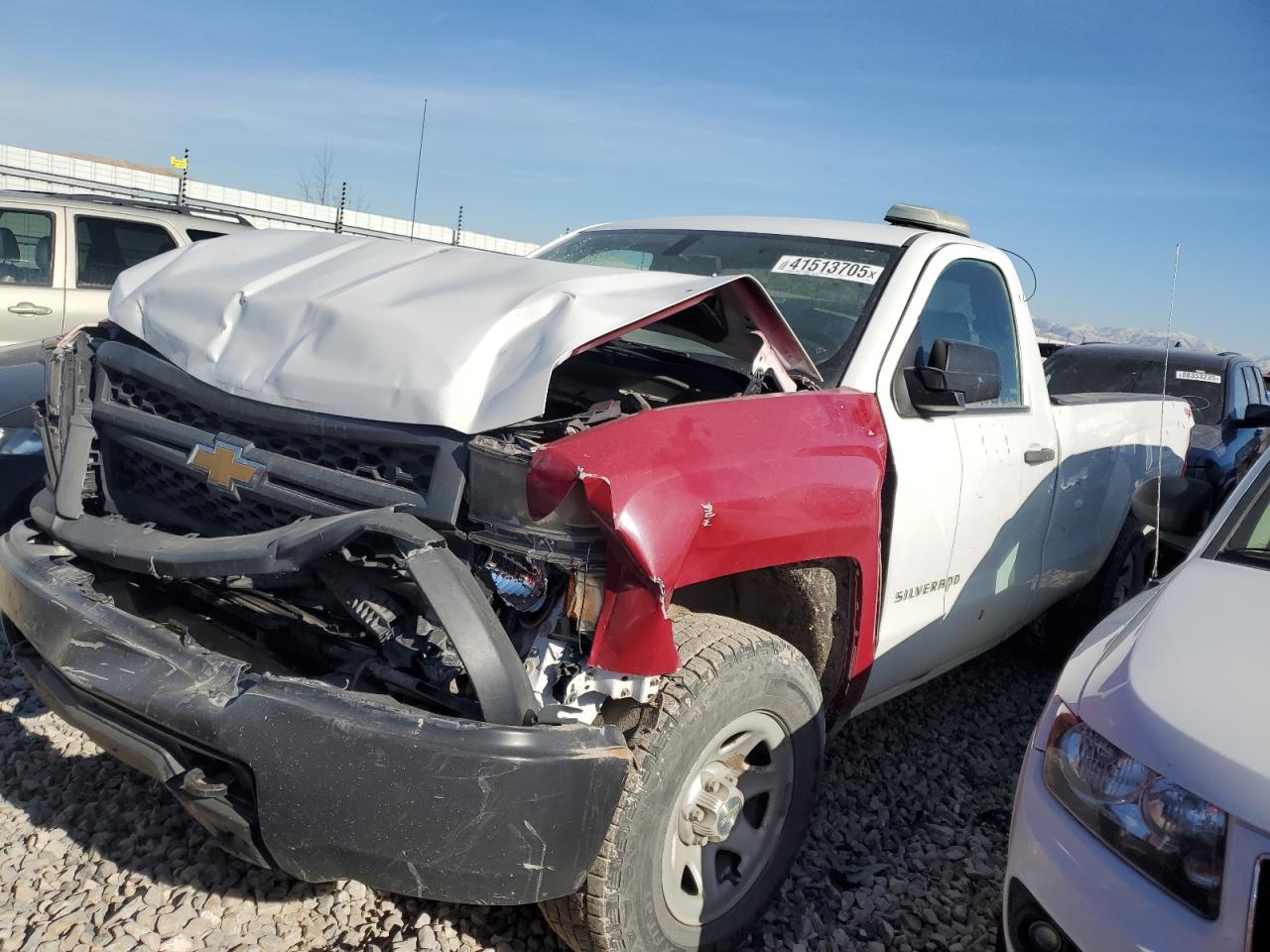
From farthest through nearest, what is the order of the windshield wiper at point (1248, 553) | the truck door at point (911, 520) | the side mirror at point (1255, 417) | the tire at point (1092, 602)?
the side mirror at point (1255, 417) → the tire at point (1092, 602) → the truck door at point (911, 520) → the windshield wiper at point (1248, 553)

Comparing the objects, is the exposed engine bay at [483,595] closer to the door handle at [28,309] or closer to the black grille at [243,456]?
the black grille at [243,456]

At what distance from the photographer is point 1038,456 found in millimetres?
3607

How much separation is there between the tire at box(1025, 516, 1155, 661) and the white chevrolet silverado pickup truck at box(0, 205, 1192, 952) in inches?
63.0

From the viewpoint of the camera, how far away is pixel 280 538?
2.09 metres

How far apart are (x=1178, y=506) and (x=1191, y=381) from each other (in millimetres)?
6207

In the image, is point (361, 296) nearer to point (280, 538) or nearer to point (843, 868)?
point (280, 538)

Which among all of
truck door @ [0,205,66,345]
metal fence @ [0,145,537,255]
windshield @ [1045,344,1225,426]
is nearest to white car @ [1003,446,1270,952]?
windshield @ [1045,344,1225,426]

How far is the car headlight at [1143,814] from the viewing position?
171 cm

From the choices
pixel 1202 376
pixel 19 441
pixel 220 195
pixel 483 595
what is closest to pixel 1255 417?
pixel 1202 376

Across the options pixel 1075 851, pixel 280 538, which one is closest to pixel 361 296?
pixel 280 538

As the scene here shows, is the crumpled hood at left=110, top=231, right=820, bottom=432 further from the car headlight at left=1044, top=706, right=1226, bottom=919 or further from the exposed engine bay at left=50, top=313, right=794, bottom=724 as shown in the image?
the car headlight at left=1044, top=706, right=1226, bottom=919

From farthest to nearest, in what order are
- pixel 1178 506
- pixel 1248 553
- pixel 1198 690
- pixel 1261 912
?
1. pixel 1178 506
2. pixel 1248 553
3. pixel 1198 690
4. pixel 1261 912

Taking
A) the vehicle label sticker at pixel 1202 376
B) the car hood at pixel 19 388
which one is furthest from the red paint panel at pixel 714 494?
the vehicle label sticker at pixel 1202 376

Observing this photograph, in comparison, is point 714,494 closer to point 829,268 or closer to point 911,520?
point 911,520
